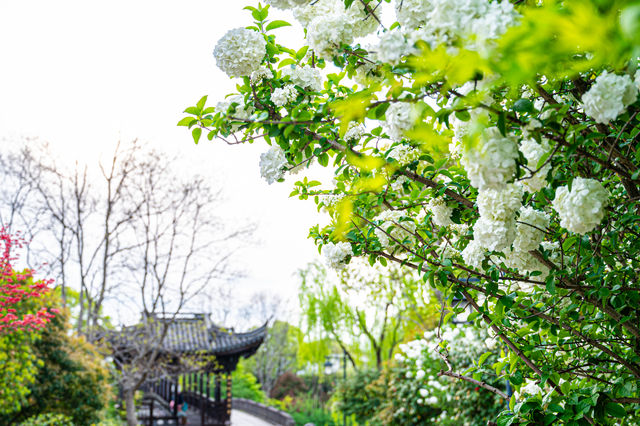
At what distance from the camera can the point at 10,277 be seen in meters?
5.36

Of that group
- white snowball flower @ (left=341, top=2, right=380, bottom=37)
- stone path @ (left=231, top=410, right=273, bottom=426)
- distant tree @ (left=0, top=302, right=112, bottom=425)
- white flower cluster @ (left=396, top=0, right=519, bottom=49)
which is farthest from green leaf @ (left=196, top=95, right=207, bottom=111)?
stone path @ (left=231, top=410, right=273, bottom=426)

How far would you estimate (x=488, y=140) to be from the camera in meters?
0.95

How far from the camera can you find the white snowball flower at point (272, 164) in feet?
5.49

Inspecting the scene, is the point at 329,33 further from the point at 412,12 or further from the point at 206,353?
the point at 206,353

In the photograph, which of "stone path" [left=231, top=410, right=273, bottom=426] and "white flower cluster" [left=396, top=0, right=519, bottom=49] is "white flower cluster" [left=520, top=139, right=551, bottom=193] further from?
"stone path" [left=231, top=410, right=273, bottom=426]

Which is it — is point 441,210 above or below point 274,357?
above

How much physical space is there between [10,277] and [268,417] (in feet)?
45.1

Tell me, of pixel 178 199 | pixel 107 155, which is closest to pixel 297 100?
pixel 178 199

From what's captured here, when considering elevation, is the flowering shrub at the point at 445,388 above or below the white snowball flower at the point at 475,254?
below

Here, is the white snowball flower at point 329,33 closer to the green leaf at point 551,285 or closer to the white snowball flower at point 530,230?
the white snowball flower at point 530,230

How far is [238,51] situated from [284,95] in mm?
216

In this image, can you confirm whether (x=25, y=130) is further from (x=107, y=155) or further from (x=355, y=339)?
(x=355, y=339)

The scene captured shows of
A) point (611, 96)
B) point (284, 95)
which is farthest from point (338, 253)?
point (611, 96)

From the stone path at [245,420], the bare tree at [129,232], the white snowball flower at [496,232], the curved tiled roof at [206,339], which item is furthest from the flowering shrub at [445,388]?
the stone path at [245,420]
